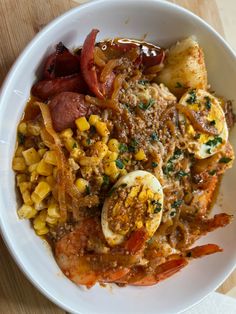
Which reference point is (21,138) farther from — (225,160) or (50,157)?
(225,160)

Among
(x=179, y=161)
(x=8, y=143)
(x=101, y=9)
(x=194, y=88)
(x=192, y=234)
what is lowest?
(x=192, y=234)

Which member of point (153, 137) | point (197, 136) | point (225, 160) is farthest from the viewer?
point (225, 160)

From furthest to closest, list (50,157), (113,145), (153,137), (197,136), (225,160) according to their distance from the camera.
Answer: (225,160) → (197,136) → (153,137) → (113,145) → (50,157)

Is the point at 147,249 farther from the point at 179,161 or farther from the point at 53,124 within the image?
the point at 53,124

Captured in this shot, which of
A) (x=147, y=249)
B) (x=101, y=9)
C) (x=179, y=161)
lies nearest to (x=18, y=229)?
(x=147, y=249)

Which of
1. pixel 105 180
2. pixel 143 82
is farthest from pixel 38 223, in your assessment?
pixel 143 82
